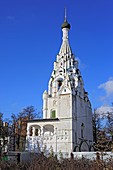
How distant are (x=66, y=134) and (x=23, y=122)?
11.0 meters

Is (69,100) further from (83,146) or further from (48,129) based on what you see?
(83,146)

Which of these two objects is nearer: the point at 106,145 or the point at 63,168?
the point at 106,145

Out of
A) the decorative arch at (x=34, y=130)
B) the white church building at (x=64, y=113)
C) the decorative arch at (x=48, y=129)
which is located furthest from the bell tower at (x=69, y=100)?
the decorative arch at (x=34, y=130)

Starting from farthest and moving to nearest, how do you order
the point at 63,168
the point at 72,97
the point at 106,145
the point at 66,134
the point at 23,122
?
the point at 23,122 → the point at 72,97 → the point at 66,134 → the point at 63,168 → the point at 106,145

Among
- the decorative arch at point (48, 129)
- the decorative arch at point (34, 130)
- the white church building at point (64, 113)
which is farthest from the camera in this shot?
the decorative arch at point (48, 129)

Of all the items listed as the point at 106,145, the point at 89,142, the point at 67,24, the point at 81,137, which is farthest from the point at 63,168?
the point at 67,24

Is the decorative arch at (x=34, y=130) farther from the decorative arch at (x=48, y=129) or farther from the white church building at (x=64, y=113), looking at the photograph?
the decorative arch at (x=48, y=129)

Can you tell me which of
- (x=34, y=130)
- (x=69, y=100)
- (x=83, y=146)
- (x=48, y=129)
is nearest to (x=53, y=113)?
(x=48, y=129)

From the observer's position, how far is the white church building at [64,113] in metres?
34.3

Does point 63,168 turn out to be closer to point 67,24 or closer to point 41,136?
point 41,136

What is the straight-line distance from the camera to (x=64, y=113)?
35.6m

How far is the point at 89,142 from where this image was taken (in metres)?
39.6

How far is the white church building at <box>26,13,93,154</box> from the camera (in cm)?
3428

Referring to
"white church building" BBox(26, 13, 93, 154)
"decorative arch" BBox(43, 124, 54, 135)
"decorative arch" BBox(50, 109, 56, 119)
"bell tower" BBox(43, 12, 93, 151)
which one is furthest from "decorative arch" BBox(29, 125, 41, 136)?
"decorative arch" BBox(50, 109, 56, 119)
